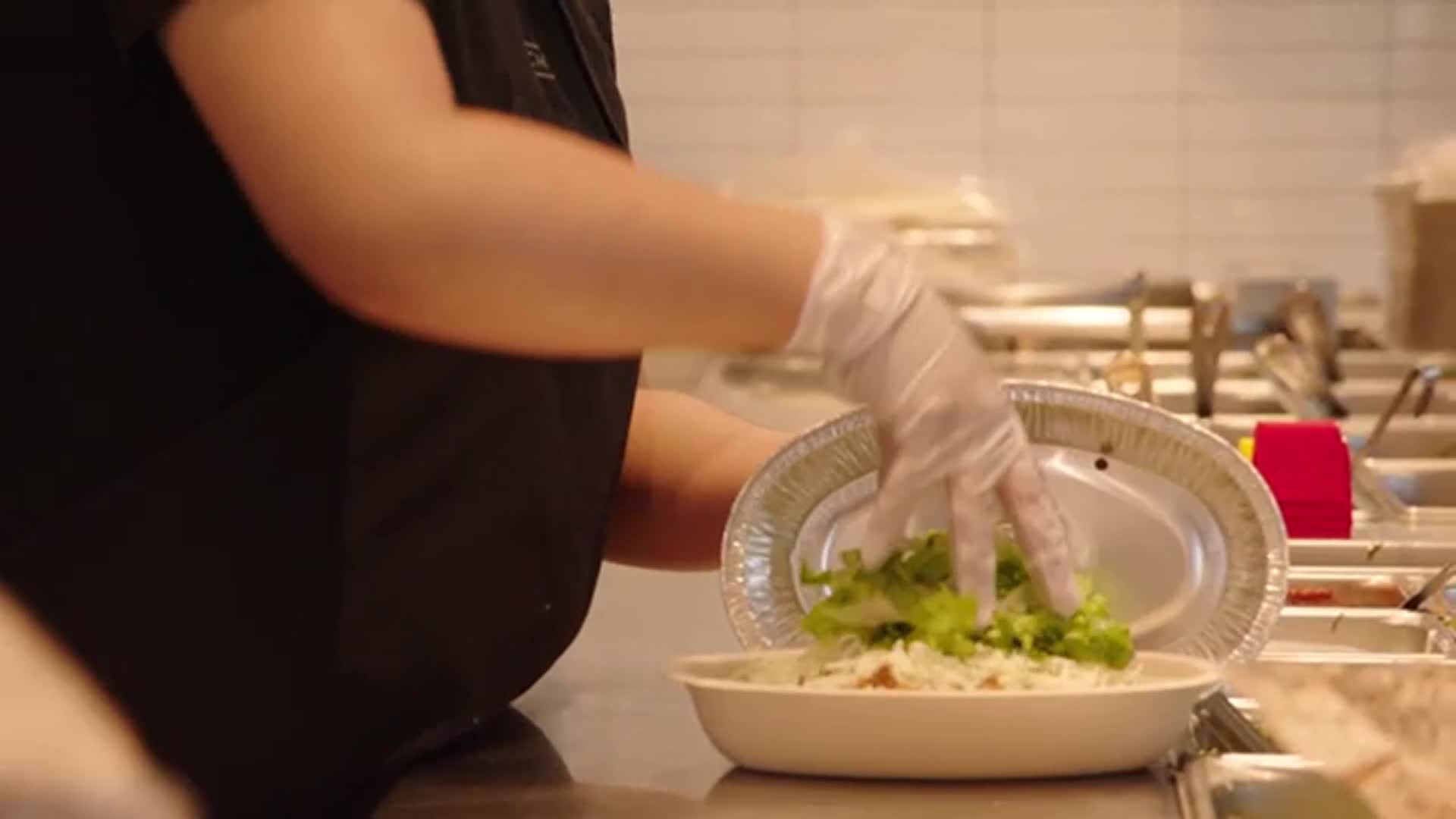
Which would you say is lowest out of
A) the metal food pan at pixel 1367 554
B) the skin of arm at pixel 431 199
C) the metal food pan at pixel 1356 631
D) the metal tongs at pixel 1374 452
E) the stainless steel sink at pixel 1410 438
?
the stainless steel sink at pixel 1410 438

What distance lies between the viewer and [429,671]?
91cm

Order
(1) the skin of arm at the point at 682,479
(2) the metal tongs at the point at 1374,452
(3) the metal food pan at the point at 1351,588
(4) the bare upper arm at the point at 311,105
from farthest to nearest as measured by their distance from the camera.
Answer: (2) the metal tongs at the point at 1374,452
(3) the metal food pan at the point at 1351,588
(1) the skin of arm at the point at 682,479
(4) the bare upper arm at the point at 311,105

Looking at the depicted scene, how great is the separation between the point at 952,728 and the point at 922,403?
14cm

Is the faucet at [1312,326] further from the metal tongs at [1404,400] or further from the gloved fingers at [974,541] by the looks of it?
the gloved fingers at [974,541]

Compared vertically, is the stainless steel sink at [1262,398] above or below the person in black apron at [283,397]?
below

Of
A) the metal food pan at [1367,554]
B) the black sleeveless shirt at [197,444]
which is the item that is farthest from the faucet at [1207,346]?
the black sleeveless shirt at [197,444]

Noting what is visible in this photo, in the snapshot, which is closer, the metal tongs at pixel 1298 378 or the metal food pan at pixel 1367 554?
the metal food pan at pixel 1367 554

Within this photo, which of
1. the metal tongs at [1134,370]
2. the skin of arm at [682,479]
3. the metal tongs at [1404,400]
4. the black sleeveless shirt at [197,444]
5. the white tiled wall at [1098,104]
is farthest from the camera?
the white tiled wall at [1098,104]

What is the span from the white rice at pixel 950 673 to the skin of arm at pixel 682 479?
26 centimetres

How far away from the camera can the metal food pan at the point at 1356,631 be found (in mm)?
1179

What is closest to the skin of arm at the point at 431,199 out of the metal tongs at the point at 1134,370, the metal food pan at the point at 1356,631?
the metal food pan at the point at 1356,631

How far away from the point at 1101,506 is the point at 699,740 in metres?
0.25

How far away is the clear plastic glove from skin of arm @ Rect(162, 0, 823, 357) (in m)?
0.20

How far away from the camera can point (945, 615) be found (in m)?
0.88
